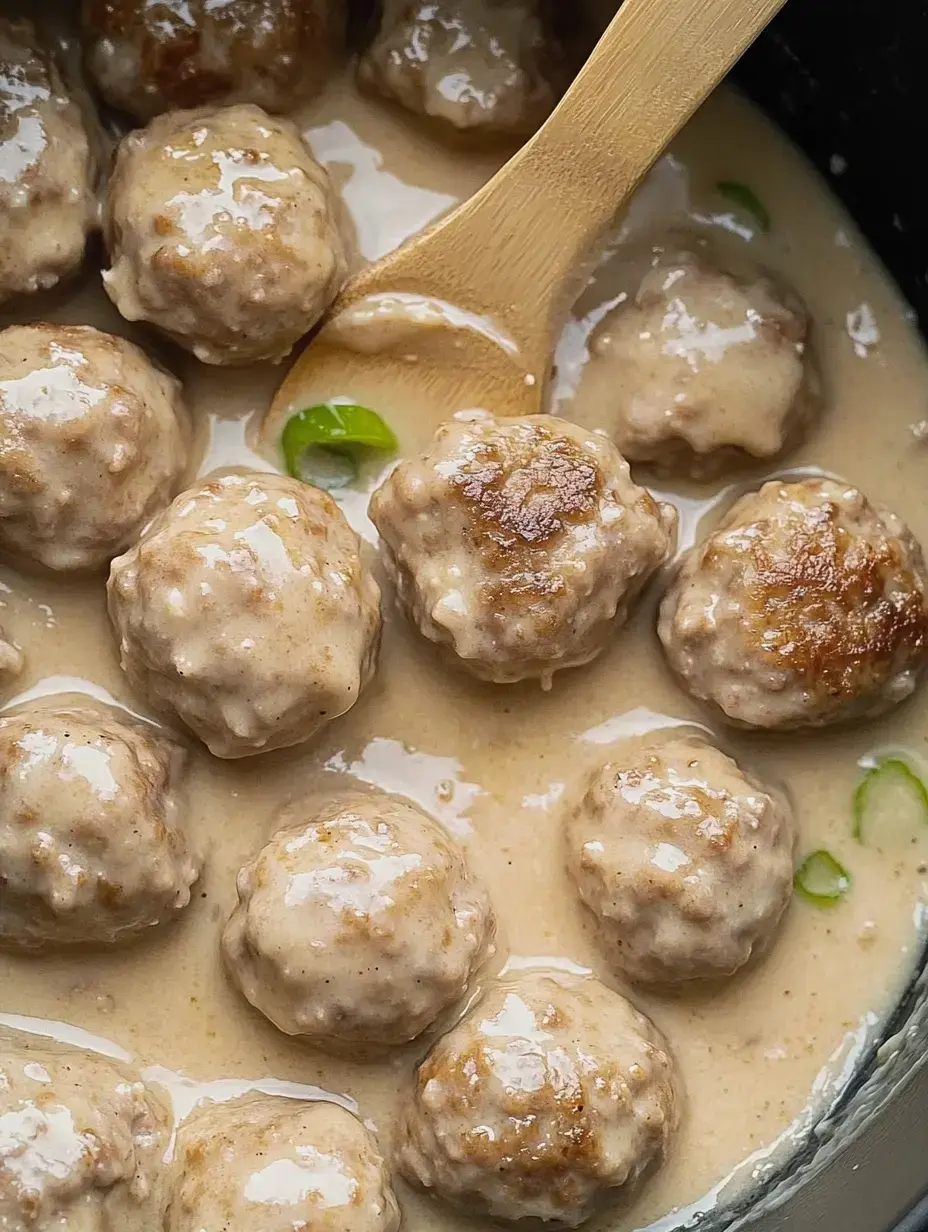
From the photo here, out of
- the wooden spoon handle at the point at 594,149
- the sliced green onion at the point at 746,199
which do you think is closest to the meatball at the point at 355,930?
the wooden spoon handle at the point at 594,149

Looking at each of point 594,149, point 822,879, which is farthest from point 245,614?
point 822,879

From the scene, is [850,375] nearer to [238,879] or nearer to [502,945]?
[502,945]

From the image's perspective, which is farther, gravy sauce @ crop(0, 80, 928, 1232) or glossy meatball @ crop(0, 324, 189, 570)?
gravy sauce @ crop(0, 80, 928, 1232)

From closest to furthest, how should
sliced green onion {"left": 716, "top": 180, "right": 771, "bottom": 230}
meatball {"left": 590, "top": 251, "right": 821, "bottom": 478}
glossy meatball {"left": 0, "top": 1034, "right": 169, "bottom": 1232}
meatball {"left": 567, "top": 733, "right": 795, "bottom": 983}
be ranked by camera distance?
glossy meatball {"left": 0, "top": 1034, "right": 169, "bottom": 1232}, meatball {"left": 567, "top": 733, "right": 795, "bottom": 983}, meatball {"left": 590, "top": 251, "right": 821, "bottom": 478}, sliced green onion {"left": 716, "top": 180, "right": 771, "bottom": 230}

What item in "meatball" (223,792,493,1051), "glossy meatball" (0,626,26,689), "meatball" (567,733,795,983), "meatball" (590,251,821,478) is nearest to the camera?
"meatball" (223,792,493,1051)

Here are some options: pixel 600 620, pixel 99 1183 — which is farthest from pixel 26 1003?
pixel 600 620

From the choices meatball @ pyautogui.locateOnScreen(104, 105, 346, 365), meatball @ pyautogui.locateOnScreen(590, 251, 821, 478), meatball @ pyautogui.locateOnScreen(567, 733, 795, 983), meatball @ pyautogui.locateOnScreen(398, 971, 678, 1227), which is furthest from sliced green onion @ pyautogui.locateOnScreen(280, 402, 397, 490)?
meatball @ pyautogui.locateOnScreen(398, 971, 678, 1227)

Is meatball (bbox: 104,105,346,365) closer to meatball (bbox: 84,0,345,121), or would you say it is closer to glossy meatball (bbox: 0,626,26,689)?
meatball (bbox: 84,0,345,121)
